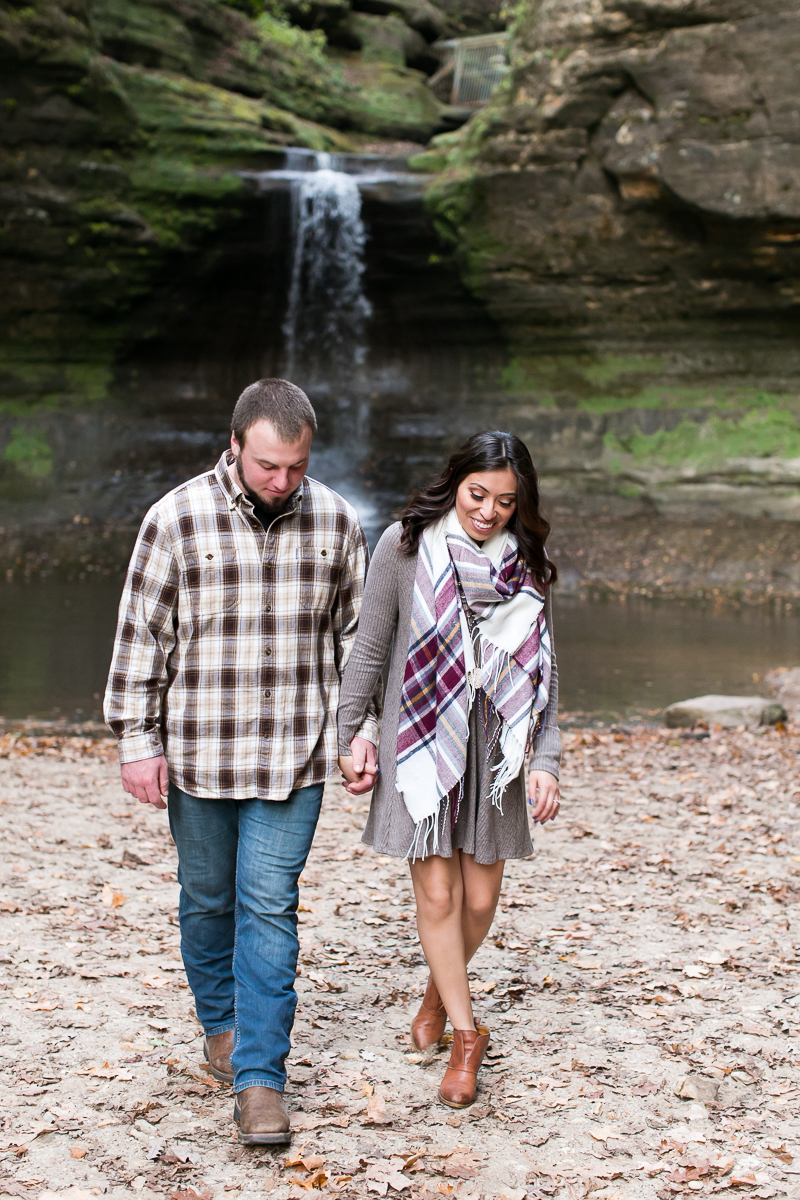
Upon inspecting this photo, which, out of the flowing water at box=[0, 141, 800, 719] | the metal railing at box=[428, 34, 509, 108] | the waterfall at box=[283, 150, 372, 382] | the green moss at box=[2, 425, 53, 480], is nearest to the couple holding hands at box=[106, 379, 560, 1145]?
the flowing water at box=[0, 141, 800, 719]

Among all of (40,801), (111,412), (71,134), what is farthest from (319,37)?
(40,801)

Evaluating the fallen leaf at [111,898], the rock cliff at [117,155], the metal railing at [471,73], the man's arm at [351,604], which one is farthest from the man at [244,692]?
the metal railing at [471,73]

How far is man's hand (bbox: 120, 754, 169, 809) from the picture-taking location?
10.4 feet

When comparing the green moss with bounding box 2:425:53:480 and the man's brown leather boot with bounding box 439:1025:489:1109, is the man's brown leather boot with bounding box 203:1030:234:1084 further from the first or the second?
the green moss with bounding box 2:425:53:480

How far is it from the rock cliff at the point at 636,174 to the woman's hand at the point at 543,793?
1874 centimetres

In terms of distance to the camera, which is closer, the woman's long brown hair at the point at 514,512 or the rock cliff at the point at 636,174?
the woman's long brown hair at the point at 514,512

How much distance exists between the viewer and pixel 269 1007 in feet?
10.4

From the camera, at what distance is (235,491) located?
10.7 feet

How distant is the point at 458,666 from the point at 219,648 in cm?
74

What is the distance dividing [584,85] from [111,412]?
483 inches

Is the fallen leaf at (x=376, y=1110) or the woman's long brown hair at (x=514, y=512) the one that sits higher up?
the woman's long brown hair at (x=514, y=512)

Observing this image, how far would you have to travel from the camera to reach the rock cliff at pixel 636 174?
62.7 ft

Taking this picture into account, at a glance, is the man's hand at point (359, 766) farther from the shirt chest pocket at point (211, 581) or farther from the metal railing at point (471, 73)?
the metal railing at point (471, 73)

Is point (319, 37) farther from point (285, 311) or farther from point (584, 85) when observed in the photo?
point (584, 85)
